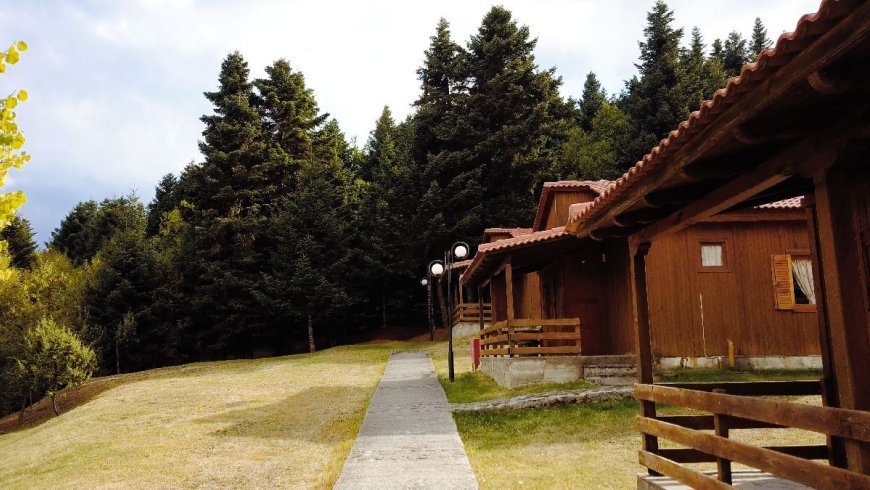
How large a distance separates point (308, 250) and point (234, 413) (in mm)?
22074

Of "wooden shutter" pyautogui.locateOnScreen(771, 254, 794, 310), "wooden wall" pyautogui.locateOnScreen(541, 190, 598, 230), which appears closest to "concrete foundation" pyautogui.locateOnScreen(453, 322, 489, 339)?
"wooden wall" pyautogui.locateOnScreen(541, 190, 598, 230)

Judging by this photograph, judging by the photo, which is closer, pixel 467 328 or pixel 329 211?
pixel 467 328

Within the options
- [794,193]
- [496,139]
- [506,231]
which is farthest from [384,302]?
[794,193]

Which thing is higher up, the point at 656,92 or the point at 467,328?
the point at 656,92

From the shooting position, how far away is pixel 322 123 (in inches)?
2064

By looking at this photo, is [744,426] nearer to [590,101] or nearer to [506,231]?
[506,231]

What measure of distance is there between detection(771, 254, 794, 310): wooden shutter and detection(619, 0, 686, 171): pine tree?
23.8 m

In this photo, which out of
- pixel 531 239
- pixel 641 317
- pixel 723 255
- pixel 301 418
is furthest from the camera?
pixel 531 239

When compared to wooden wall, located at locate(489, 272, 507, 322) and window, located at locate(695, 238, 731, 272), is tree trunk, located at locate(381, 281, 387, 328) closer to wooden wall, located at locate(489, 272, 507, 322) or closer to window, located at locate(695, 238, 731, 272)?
wooden wall, located at locate(489, 272, 507, 322)

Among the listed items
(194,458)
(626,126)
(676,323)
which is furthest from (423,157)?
(194,458)

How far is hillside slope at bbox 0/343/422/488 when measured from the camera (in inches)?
369

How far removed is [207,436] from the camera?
40.9ft

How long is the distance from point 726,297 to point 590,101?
58.0 m

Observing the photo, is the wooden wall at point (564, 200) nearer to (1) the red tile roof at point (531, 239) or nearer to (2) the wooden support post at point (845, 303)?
(1) the red tile roof at point (531, 239)
